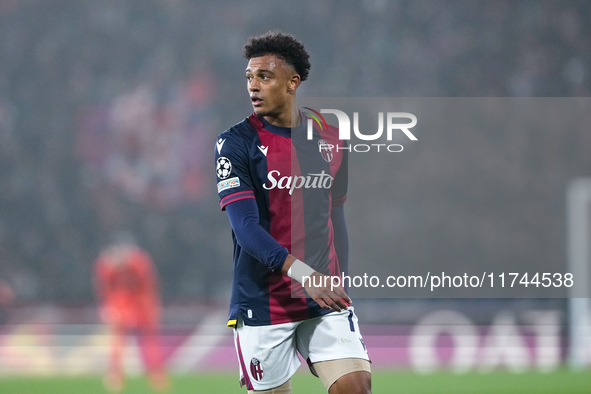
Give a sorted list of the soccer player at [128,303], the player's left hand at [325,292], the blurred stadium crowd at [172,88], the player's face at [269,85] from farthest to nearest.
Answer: the blurred stadium crowd at [172,88] → the soccer player at [128,303] → the player's face at [269,85] → the player's left hand at [325,292]

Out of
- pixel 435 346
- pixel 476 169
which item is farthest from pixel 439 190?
pixel 435 346

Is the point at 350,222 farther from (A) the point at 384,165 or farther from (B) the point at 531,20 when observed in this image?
(B) the point at 531,20

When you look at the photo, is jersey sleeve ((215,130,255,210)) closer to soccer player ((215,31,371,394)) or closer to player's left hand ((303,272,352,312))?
soccer player ((215,31,371,394))

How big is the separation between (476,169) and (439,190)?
0.41m

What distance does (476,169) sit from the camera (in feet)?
24.4

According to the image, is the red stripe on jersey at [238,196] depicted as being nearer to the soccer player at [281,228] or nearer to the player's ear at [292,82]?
the soccer player at [281,228]

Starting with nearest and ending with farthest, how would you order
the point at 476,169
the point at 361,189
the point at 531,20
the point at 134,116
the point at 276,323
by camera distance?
the point at 276,323
the point at 361,189
the point at 476,169
the point at 134,116
the point at 531,20

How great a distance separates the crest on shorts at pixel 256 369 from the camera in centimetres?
267

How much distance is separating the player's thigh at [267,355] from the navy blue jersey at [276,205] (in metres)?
0.03

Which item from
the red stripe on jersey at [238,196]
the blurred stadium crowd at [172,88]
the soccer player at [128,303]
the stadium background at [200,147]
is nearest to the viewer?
the red stripe on jersey at [238,196]

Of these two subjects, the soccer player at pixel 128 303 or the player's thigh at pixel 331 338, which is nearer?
the player's thigh at pixel 331 338

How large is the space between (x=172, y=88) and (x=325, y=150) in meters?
6.29

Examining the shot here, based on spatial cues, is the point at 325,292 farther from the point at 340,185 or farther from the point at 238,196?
the point at 340,185

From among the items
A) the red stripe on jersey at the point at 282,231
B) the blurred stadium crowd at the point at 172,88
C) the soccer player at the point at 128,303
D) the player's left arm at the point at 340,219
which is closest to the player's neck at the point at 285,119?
the red stripe on jersey at the point at 282,231
